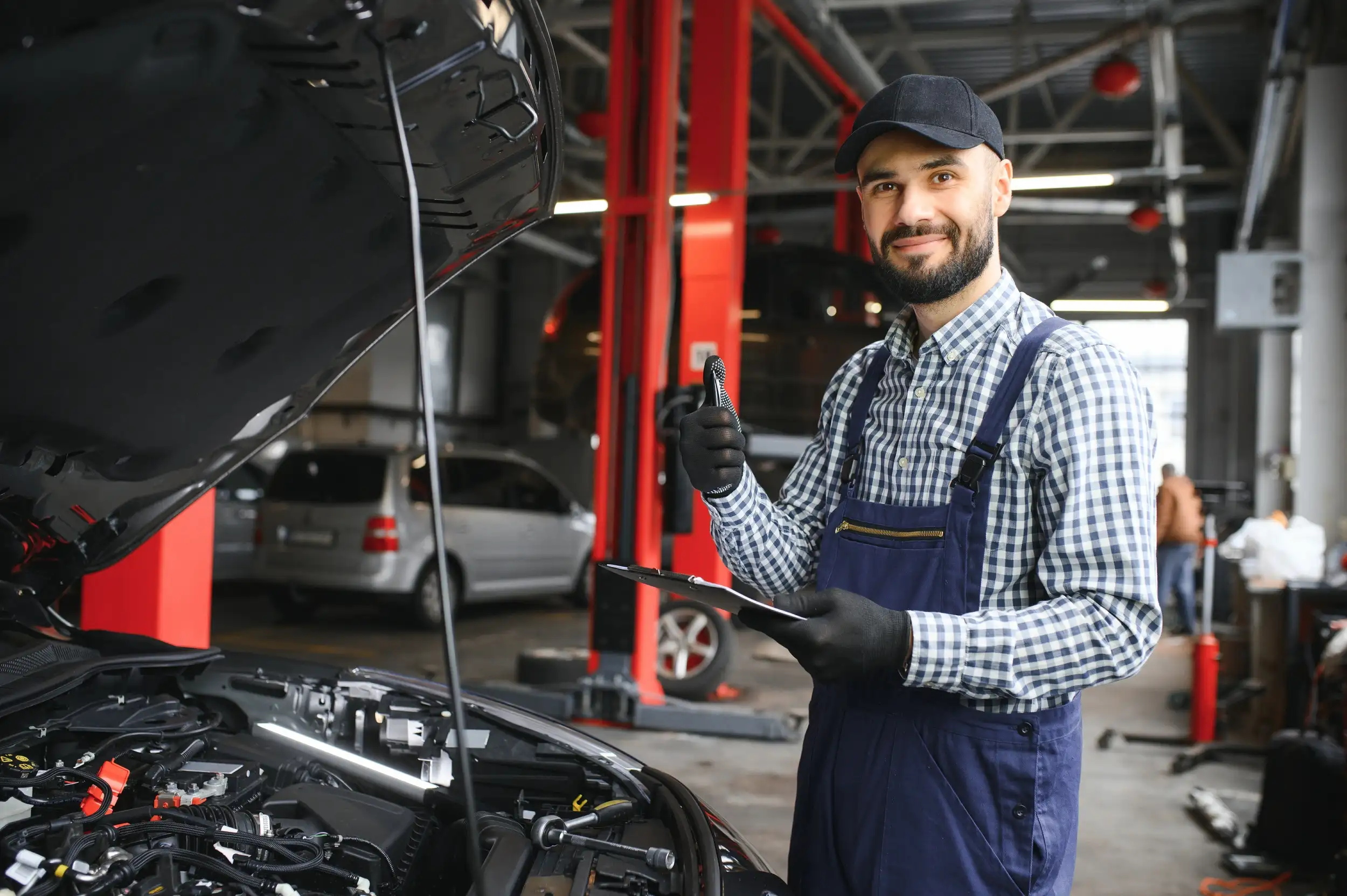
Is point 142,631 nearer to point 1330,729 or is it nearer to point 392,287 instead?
point 392,287

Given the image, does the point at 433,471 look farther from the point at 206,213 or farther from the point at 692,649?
the point at 692,649

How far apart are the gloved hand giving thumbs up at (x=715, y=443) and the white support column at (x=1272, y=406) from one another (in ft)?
33.7

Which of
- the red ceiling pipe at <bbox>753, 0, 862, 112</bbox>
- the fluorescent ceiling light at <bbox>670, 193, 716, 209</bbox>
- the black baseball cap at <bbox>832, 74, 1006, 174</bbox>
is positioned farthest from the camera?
the red ceiling pipe at <bbox>753, 0, 862, 112</bbox>

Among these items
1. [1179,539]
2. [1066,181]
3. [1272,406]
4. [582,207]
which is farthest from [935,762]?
[1272,406]

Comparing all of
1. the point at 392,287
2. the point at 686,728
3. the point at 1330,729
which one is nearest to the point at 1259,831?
the point at 1330,729

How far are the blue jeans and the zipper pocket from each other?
28.4 feet

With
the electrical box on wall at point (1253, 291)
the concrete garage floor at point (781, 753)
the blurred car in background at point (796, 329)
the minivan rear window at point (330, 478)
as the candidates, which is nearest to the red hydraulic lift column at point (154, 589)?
the concrete garage floor at point (781, 753)

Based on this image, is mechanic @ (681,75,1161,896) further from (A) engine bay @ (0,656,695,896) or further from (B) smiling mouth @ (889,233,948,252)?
(A) engine bay @ (0,656,695,896)

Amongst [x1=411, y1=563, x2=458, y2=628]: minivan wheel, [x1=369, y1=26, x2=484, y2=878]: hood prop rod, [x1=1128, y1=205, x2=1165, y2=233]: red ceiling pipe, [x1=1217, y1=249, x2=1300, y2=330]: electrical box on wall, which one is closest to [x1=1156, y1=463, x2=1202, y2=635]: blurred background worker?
[x1=1128, y1=205, x2=1165, y2=233]: red ceiling pipe

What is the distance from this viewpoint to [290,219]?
1379 millimetres

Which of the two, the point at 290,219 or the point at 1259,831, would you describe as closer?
the point at 290,219

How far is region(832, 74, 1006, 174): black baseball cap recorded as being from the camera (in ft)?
4.68

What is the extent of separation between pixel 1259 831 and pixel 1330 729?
988 mm

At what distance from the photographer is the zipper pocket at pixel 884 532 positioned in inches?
55.9
